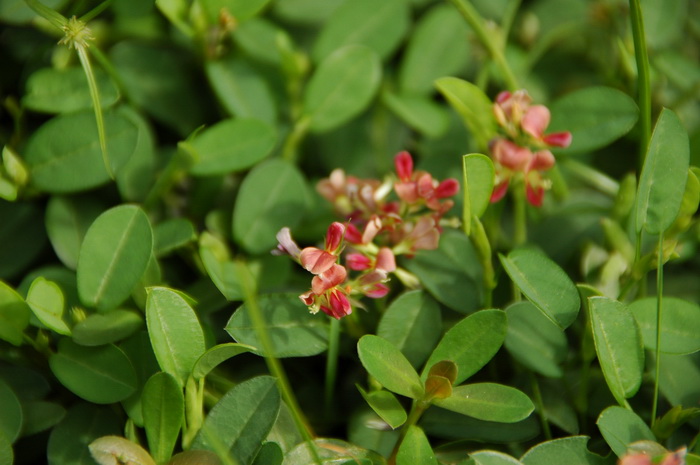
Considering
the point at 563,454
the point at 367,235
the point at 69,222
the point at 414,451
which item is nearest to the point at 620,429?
the point at 563,454

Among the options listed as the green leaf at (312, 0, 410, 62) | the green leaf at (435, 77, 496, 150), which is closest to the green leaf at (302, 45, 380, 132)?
the green leaf at (312, 0, 410, 62)

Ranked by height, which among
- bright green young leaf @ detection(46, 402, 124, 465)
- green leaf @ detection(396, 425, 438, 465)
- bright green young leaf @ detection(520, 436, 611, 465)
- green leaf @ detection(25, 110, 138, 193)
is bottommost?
bright green young leaf @ detection(520, 436, 611, 465)

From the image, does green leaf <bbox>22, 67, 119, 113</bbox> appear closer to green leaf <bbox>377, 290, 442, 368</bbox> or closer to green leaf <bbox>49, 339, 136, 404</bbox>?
green leaf <bbox>49, 339, 136, 404</bbox>

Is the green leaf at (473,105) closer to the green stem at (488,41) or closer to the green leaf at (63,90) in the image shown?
the green stem at (488,41)

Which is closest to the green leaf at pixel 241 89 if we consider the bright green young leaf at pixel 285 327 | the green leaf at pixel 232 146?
the green leaf at pixel 232 146

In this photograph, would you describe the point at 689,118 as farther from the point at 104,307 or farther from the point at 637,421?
the point at 104,307

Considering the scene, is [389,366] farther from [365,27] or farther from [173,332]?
[365,27]
